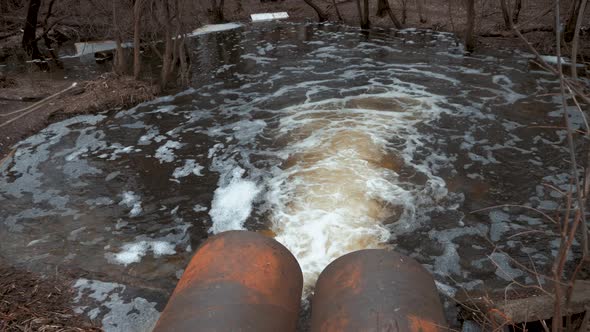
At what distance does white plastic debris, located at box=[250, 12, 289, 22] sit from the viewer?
18766 millimetres

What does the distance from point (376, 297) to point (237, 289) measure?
84cm

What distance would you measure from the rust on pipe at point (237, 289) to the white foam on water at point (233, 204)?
108 inches

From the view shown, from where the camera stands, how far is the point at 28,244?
570 cm

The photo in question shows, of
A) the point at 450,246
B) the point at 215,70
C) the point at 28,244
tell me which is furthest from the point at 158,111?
Answer: the point at 450,246

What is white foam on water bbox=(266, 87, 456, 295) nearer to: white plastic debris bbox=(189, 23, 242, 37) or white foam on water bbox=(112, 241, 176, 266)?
white foam on water bbox=(112, 241, 176, 266)

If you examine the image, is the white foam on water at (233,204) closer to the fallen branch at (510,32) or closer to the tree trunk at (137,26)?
the tree trunk at (137,26)

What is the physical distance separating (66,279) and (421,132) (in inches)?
249

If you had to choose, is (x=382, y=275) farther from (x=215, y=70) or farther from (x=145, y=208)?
(x=215, y=70)

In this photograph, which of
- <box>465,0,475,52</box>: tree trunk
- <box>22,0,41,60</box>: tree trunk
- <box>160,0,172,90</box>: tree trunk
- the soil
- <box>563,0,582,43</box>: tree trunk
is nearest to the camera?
the soil

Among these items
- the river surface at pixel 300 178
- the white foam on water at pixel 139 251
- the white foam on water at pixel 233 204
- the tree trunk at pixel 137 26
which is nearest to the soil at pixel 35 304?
the river surface at pixel 300 178

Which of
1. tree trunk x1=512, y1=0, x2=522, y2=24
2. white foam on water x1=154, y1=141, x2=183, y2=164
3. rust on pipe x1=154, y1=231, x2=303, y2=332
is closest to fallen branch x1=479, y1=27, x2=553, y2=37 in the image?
tree trunk x1=512, y1=0, x2=522, y2=24

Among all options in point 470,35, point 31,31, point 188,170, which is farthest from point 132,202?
point 470,35

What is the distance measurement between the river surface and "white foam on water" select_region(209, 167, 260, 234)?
0.09 ft

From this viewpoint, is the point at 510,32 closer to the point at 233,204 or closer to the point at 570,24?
the point at 570,24
